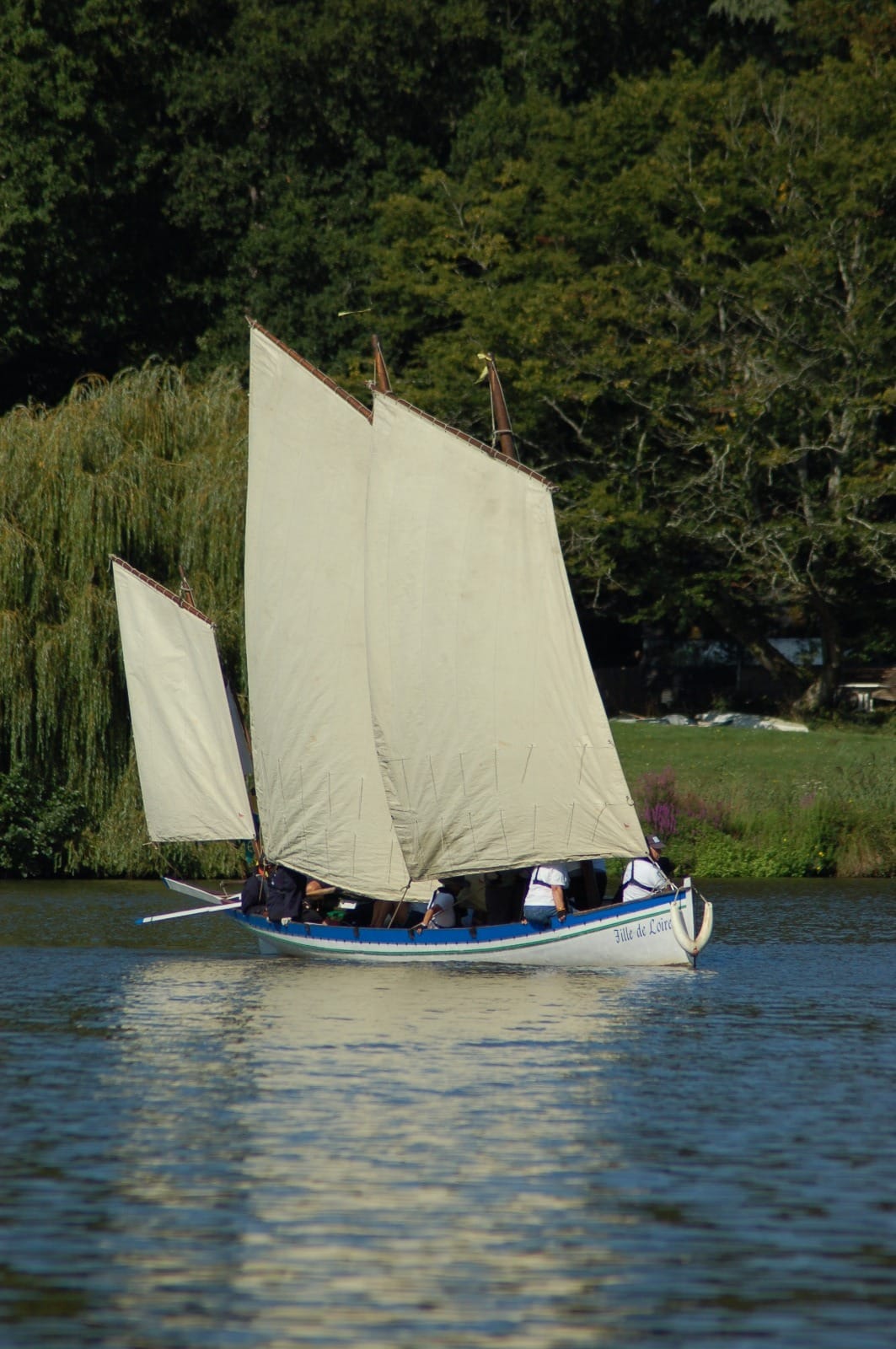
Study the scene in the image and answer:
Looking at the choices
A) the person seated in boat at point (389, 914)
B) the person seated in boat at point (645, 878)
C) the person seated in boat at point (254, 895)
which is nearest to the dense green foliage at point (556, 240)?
the person seated in boat at point (254, 895)

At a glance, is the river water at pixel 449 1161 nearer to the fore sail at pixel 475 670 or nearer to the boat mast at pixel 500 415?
the fore sail at pixel 475 670

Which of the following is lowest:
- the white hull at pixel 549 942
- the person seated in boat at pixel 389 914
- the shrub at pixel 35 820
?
the white hull at pixel 549 942

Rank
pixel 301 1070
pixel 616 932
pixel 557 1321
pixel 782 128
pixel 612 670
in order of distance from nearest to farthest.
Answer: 1. pixel 557 1321
2. pixel 301 1070
3. pixel 616 932
4. pixel 782 128
5. pixel 612 670

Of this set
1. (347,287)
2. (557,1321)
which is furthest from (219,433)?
(557,1321)

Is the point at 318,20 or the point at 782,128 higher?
the point at 318,20

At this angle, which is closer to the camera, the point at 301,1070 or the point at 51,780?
the point at 301,1070

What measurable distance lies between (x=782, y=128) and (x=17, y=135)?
22.2m

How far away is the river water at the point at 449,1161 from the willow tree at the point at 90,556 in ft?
44.0

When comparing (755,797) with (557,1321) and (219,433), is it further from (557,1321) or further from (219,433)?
(557,1321)

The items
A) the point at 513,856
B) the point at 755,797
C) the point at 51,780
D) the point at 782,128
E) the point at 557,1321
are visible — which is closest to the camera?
the point at 557,1321

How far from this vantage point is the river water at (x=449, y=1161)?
37.0 ft

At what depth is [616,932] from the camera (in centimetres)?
2739

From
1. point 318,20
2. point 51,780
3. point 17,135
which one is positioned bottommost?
point 51,780

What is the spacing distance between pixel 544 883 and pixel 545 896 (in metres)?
0.27
